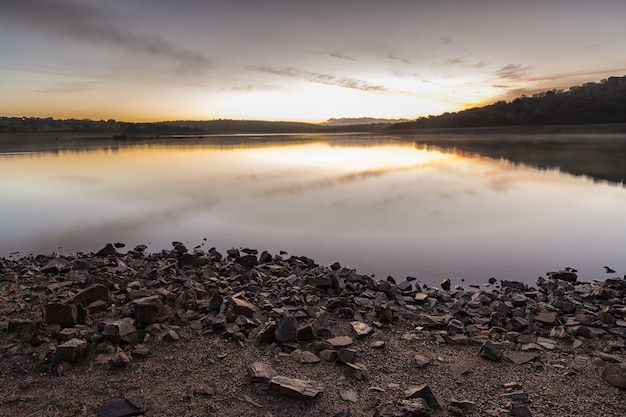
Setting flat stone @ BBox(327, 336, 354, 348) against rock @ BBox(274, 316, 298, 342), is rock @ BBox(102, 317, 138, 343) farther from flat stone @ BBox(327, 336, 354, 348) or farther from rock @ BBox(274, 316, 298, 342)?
flat stone @ BBox(327, 336, 354, 348)

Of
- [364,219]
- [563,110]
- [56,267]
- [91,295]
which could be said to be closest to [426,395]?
[91,295]

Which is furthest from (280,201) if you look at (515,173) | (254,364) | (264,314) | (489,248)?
(515,173)

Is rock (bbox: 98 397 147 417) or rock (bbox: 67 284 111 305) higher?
rock (bbox: 67 284 111 305)

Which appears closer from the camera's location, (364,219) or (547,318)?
(547,318)

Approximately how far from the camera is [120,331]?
443 cm

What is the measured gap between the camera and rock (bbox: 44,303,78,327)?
4676 mm

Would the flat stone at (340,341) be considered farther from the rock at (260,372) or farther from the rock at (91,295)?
the rock at (91,295)

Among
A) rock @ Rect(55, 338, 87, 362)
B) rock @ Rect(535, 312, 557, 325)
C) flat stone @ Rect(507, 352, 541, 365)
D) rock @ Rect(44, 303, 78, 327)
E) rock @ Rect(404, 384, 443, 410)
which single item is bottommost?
flat stone @ Rect(507, 352, 541, 365)

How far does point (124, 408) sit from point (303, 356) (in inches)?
71.7

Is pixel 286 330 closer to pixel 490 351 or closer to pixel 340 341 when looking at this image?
pixel 340 341

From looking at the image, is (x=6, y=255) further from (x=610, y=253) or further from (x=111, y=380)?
(x=610, y=253)

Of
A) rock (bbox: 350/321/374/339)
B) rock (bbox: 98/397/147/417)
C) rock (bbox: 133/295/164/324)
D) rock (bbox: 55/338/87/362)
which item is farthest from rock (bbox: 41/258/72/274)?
rock (bbox: 350/321/374/339)

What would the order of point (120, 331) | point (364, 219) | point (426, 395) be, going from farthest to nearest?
point (364, 219)
point (120, 331)
point (426, 395)

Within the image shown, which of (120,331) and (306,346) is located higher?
(120,331)
